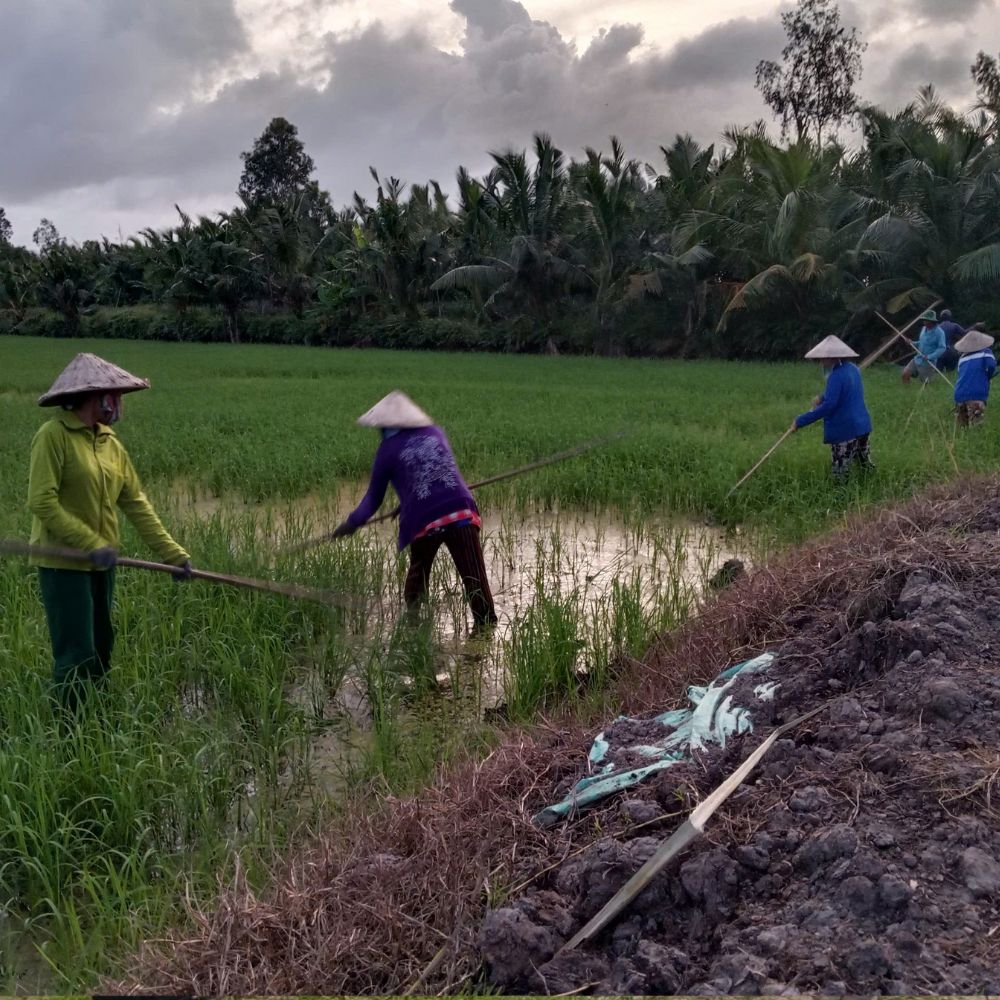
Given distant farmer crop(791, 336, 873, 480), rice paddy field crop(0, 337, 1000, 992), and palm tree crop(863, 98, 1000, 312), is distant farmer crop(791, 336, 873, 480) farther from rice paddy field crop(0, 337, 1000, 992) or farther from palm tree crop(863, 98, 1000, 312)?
palm tree crop(863, 98, 1000, 312)

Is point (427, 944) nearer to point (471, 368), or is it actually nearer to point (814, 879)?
point (814, 879)

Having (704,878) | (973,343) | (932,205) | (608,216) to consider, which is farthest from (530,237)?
(704,878)

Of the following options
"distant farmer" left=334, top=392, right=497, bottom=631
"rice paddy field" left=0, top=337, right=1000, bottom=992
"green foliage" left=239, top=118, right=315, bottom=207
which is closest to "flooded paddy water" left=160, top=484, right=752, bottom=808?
"rice paddy field" left=0, top=337, right=1000, bottom=992

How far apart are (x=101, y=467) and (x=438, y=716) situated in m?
1.56

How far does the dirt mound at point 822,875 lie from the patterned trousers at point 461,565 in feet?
6.02

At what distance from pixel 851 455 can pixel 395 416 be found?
3.78m

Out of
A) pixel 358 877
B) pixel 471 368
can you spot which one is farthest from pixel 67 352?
pixel 358 877

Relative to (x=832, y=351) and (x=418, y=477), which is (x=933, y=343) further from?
(x=418, y=477)

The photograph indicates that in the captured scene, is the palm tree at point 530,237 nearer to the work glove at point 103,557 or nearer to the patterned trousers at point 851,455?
the patterned trousers at point 851,455

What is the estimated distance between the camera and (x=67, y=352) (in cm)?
2494

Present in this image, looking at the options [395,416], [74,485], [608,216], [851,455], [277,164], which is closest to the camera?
[74,485]

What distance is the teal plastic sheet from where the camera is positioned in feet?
7.63

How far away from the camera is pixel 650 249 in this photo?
23.3 meters

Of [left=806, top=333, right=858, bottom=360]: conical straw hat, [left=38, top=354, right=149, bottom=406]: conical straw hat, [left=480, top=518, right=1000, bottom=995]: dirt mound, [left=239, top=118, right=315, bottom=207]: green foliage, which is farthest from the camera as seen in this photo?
[left=239, top=118, right=315, bottom=207]: green foliage
